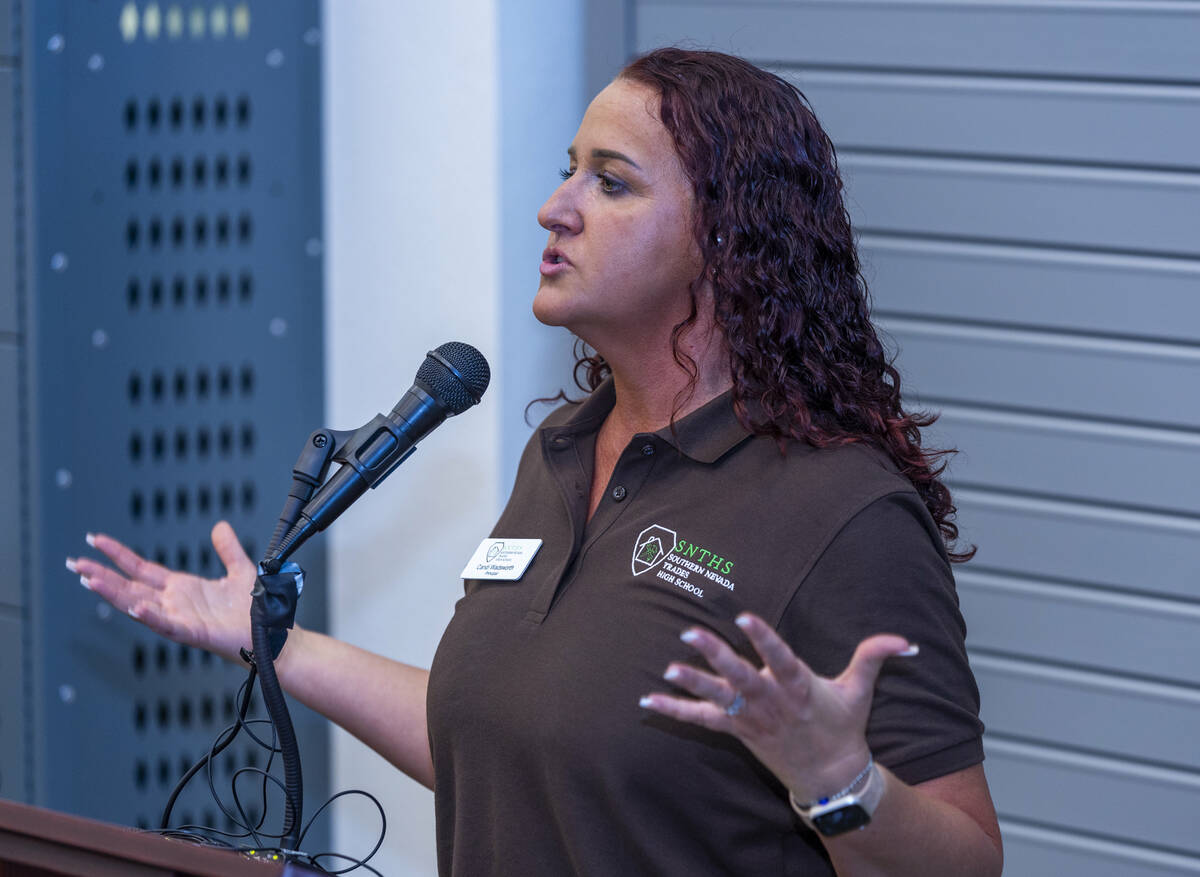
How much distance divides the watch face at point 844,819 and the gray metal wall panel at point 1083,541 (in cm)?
138

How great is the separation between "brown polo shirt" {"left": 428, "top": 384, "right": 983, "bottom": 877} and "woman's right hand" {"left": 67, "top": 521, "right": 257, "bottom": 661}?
38cm

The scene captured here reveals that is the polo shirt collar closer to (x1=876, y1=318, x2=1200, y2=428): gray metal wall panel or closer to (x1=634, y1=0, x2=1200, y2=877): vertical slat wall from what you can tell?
(x1=634, y1=0, x2=1200, y2=877): vertical slat wall

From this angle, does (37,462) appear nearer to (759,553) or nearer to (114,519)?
(114,519)

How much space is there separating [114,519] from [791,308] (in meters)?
1.62

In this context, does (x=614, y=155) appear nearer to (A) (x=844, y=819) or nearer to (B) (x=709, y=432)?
(B) (x=709, y=432)

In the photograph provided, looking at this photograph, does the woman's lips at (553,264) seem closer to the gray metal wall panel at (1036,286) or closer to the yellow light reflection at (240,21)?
the gray metal wall panel at (1036,286)

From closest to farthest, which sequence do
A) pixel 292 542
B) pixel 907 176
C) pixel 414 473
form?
pixel 292 542, pixel 907 176, pixel 414 473

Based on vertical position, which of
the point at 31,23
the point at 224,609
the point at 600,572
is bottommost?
the point at 224,609

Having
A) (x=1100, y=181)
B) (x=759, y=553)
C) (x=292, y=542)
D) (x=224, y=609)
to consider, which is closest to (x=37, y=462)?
(x=224, y=609)

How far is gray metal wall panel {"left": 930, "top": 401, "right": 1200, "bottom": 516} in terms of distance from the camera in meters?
2.14

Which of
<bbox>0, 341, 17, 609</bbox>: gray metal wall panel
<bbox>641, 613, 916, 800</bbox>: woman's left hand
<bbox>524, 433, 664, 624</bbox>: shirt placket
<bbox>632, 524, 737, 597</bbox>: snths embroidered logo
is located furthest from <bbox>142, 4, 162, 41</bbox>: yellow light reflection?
<bbox>641, 613, 916, 800</bbox>: woman's left hand

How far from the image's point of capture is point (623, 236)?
136 centimetres

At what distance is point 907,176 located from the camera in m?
2.30


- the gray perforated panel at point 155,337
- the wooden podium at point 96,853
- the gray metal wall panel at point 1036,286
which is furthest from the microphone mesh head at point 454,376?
the gray perforated panel at point 155,337
